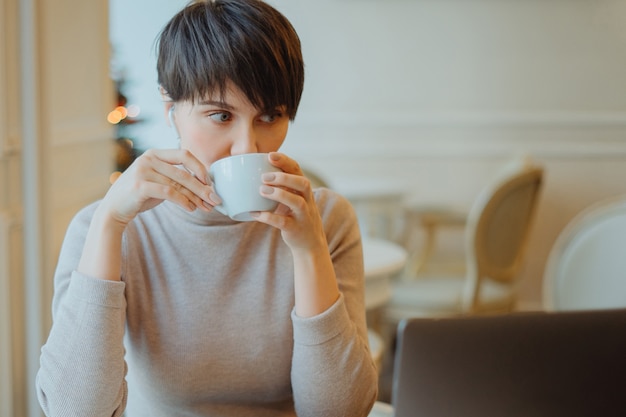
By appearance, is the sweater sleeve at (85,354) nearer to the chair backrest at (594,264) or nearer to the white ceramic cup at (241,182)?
the white ceramic cup at (241,182)

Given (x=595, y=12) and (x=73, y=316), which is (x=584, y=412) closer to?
(x=73, y=316)

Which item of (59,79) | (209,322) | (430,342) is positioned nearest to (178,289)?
(209,322)

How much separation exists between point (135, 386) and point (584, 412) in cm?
64

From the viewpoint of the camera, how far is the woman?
1.04 metres

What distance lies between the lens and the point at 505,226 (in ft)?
10.2

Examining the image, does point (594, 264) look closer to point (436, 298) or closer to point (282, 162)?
point (436, 298)

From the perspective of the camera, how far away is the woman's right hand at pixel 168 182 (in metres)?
0.97

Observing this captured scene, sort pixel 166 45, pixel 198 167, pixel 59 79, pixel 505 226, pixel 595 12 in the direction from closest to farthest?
pixel 198 167 < pixel 166 45 < pixel 59 79 < pixel 505 226 < pixel 595 12

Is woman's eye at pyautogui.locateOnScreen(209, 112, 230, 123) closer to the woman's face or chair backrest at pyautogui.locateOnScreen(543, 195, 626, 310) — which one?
the woman's face

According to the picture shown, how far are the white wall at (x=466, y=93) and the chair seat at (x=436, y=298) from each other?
123 centimetres

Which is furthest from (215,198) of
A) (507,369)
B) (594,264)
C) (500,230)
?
(500,230)

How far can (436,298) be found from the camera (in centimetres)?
305

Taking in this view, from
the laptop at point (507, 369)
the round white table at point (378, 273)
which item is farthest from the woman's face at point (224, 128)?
the round white table at point (378, 273)

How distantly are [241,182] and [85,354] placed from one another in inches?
12.4
